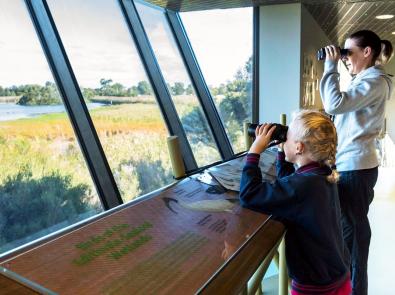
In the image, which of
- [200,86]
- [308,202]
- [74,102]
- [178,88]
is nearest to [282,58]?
[200,86]

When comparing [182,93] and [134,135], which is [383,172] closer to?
[182,93]

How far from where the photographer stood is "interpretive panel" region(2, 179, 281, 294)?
2.35 ft

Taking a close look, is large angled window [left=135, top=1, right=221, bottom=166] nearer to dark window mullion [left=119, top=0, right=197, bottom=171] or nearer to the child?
dark window mullion [left=119, top=0, right=197, bottom=171]

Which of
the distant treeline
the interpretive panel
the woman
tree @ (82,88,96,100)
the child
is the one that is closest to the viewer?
the interpretive panel

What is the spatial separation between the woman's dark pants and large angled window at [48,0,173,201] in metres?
1.62

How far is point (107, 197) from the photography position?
2.54 m

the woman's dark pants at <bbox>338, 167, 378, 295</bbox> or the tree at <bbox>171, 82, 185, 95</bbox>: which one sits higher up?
the tree at <bbox>171, 82, 185, 95</bbox>

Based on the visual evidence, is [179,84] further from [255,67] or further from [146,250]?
[146,250]

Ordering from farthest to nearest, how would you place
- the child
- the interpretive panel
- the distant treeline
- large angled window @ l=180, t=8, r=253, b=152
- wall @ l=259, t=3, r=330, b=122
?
large angled window @ l=180, t=8, r=253, b=152 < wall @ l=259, t=3, r=330, b=122 < the distant treeline < the child < the interpretive panel

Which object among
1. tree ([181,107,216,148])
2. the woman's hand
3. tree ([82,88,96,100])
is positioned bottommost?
tree ([181,107,216,148])

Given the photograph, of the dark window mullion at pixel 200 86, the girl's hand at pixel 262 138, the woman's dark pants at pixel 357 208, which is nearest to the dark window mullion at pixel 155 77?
the dark window mullion at pixel 200 86

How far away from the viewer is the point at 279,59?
4.09 metres

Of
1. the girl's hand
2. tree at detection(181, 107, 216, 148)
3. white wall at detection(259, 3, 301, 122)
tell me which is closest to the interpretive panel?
the girl's hand

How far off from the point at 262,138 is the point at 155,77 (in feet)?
8.02
